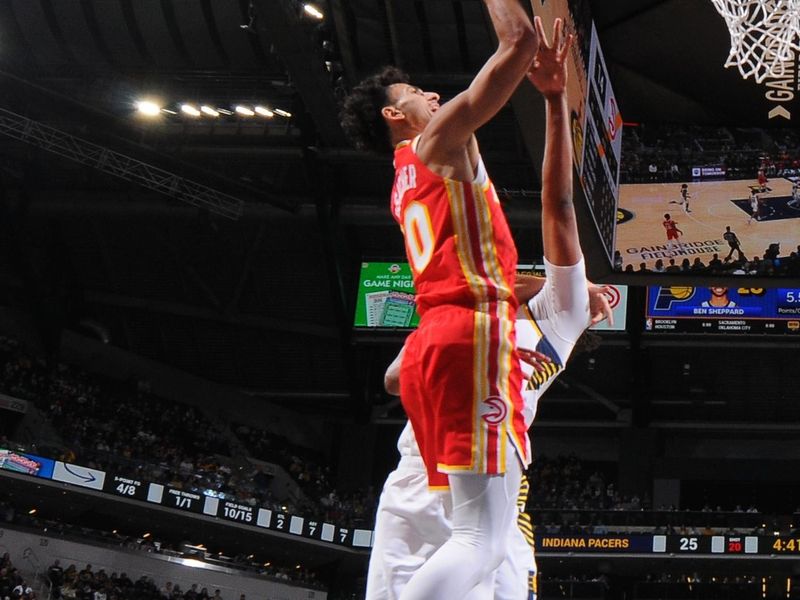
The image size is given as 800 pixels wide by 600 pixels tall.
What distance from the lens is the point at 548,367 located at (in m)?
4.38

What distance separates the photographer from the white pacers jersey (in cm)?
396

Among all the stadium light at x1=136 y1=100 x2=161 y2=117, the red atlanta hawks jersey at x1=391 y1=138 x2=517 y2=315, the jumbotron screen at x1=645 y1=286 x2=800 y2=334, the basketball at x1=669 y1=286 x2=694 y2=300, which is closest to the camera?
the red atlanta hawks jersey at x1=391 y1=138 x2=517 y2=315

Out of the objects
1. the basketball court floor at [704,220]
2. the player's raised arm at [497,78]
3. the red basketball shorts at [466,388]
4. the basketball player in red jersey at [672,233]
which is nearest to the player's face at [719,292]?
the basketball court floor at [704,220]

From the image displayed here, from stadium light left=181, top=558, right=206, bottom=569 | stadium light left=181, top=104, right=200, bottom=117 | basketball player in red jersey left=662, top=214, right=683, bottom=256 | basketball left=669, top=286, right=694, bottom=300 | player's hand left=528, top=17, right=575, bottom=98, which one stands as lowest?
player's hand left=528, top=17, right=575, bottom=98

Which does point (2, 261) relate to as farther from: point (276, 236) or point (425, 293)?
point (425, 293)

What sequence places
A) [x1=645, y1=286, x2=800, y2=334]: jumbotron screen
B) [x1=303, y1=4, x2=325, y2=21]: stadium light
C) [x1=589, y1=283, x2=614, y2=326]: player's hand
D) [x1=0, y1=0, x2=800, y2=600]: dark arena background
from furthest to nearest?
[x1=645, y1=286, x2=800, y2=334]: jumbotron screen < [x1=0, y1=0, x2=800, y2=600]: dark arena background < [x1=303, y1=4, x2=325, y2=21]: stadium light < [x1=589, y1=283, x2=614, y2=326]: player's hand

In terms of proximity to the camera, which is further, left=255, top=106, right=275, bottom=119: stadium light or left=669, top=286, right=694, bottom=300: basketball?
left=669, top=286, right=694, bottom=300: basketball

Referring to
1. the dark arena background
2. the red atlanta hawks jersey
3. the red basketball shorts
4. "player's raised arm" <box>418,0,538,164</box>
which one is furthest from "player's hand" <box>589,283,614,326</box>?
the dark arena background

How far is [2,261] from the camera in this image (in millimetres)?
29578

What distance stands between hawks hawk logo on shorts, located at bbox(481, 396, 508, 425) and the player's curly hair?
1102 mm

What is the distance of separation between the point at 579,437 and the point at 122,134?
15110mm

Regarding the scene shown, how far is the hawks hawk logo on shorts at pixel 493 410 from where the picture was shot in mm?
3557

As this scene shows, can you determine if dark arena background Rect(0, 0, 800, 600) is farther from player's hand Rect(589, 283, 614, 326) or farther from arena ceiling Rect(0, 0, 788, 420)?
player's hand Rect(589, 283, 614, 326)

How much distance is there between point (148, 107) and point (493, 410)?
21.6 metres
